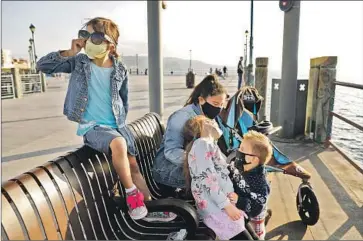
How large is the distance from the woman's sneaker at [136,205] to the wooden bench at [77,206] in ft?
0.19

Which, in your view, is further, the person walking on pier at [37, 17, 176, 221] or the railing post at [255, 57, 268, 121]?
the railing post at [255, 57, 268, 121]

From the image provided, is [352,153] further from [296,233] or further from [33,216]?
[33,216]

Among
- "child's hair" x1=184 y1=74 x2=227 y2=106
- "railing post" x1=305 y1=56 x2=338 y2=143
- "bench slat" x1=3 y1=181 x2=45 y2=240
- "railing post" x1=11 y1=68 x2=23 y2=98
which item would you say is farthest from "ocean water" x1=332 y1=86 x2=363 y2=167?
"railing post" x1=11 y1=68 x2=23 y2=98

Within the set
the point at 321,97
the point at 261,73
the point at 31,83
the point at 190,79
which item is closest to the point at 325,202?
the point at 321,97

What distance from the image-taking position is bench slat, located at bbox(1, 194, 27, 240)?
54.0 inches

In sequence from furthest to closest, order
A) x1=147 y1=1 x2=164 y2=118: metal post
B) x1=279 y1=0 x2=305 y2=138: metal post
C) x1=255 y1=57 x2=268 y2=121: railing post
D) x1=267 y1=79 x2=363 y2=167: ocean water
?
x1=255 y1=57 x2=268 y2=121: railing post, x1=147 y1=1 x2=164 y2=118: metal post, x1=279 y1=0 x2=305 y2=138: metal post, x1=267 y1=79 x2=363 y2=167: ocean water

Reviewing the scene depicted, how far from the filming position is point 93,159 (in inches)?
86.2

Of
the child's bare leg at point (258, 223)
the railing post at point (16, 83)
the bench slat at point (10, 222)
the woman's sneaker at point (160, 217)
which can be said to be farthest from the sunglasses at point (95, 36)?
the railing post at point (16, 83)

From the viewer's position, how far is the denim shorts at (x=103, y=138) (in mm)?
2166

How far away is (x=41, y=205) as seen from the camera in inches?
62.6

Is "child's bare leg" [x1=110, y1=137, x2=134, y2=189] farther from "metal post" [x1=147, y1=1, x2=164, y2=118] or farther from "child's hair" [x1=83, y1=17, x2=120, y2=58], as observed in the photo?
"metal post" [x1=147, y1=1, x2=164, y2=118]

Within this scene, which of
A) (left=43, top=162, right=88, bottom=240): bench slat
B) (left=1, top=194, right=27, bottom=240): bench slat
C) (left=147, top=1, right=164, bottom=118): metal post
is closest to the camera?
(left=1, top=194, right=27, bottom=240): bench slat

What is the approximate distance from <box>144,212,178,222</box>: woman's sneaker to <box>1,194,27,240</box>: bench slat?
1058mm

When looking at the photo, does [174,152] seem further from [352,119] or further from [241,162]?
[352,119]
